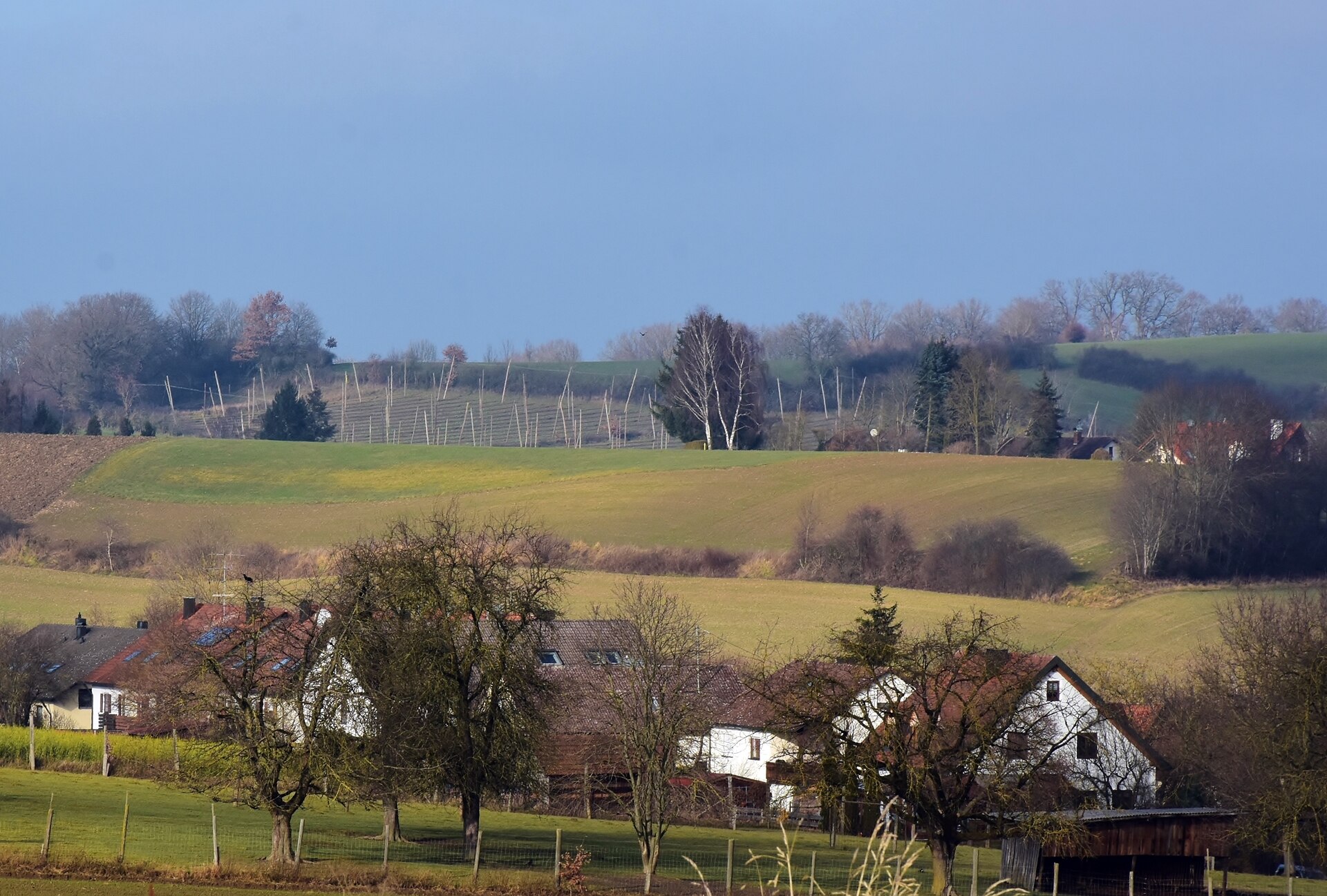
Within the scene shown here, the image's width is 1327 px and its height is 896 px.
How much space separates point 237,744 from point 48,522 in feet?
213

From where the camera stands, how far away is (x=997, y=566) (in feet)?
229

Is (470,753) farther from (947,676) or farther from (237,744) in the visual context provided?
(947,676)

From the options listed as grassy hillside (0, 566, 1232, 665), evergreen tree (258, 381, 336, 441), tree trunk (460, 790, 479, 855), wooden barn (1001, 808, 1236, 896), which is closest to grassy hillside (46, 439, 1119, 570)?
grassy hillside (0, 566, 1232, 665)

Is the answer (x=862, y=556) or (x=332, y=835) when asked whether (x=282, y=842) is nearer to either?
(x=332, y=835)

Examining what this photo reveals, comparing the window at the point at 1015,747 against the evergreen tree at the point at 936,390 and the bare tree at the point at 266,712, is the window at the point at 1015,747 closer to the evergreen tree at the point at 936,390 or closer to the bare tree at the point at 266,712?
the bare tree at the point at 266,712

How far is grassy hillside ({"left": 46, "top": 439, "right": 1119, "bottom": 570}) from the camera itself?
8175 cm

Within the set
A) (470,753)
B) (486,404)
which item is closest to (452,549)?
(470,753)

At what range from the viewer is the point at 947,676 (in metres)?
34.5

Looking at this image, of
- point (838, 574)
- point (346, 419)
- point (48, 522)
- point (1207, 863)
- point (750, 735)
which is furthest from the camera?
point (346, 419)

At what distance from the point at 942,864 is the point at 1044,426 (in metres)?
86.3

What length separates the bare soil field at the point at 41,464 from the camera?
90.9 metres

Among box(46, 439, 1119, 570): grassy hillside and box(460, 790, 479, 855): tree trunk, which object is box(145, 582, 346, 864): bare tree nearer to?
box(460, 790, 479, 855): tree trunk

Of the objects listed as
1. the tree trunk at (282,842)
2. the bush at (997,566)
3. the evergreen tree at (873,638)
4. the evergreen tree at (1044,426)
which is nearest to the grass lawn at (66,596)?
the evergreen tree at (873,638)

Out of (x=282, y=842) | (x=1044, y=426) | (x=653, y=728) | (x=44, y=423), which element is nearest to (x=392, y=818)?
(x=282, y=842)
